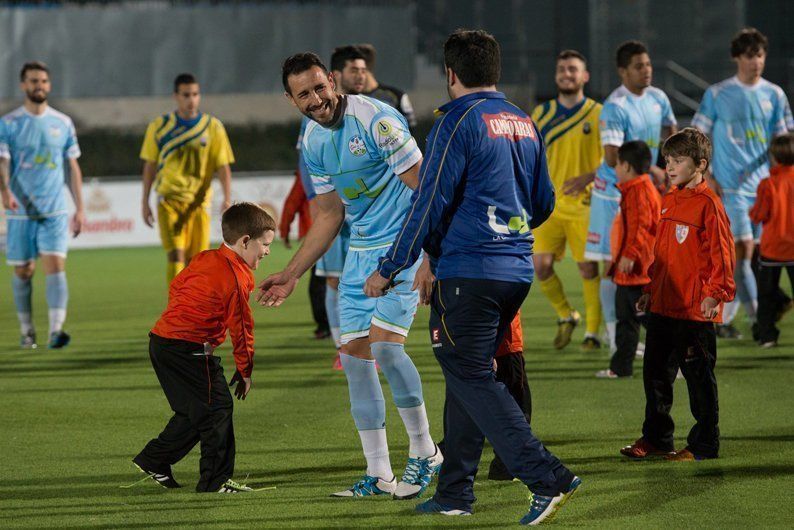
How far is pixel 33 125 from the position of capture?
10.8 meters

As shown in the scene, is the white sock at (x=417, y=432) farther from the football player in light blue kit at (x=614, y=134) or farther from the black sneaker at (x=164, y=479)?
the football player in light blue kit at (x=614, y=134)

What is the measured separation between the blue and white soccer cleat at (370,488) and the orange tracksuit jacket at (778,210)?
5.11m

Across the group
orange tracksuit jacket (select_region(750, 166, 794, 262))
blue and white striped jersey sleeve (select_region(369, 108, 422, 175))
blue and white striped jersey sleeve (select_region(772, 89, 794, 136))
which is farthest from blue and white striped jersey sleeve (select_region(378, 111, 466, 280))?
blue and white striped jersey sleeve (select_region(772, 89, 794, 136))

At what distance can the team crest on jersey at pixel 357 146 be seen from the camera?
5.27m

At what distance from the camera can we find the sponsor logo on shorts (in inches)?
183

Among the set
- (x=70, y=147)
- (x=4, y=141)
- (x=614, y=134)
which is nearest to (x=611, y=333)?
(x=614, y=134)

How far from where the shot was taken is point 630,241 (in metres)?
7.72

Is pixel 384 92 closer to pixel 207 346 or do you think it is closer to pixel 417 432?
pixel 207 346

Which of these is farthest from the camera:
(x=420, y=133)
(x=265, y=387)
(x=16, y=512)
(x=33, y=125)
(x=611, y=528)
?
(x=420, y=133)

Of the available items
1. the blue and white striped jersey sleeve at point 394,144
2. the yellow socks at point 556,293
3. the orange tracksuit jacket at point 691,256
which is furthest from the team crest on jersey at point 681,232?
the yellow socks at point 556,293

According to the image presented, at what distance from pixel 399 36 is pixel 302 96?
26479 millimetres

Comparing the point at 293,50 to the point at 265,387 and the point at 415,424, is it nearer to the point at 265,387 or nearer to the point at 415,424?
the point at 265,387

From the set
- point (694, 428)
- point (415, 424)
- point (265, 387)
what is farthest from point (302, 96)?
point (265, 387)

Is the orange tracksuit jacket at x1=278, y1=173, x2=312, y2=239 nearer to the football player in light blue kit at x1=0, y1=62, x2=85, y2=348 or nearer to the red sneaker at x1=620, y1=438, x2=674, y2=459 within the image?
the football player in light blue kit at x1=0, y1=62, x2=85, y2=348
